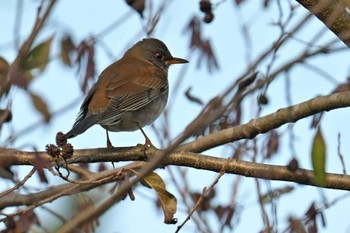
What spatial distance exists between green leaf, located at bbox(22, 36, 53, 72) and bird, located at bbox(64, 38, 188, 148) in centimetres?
163

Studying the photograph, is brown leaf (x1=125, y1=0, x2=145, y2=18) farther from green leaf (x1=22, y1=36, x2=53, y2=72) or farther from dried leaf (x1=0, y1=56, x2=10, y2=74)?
dried leaf (x1=0, y1=56, x2=10, y2=74)

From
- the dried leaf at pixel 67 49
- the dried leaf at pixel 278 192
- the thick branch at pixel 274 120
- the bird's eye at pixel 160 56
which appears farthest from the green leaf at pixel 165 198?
the bird's eye at pixel 160 56

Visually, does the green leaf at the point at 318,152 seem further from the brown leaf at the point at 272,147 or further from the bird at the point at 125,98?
the brown leaf at the point at 272,147

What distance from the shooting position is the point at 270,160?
6418 mm

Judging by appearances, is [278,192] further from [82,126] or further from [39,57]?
[39,57]

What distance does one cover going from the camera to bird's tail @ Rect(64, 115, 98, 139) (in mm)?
5425

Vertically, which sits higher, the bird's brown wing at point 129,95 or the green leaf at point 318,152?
the bird's brown wing at point 129,95

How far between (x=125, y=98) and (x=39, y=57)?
2.75 m

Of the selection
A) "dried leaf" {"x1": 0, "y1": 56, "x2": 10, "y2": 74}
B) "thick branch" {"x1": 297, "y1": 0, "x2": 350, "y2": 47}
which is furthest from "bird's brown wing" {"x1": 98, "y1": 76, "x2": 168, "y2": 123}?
"dried leaf" {"x1": 0, "y1": 56, "x2": 10, "y2": 74}

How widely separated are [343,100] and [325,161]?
1.06 m

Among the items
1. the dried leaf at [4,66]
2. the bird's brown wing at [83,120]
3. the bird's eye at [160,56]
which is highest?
the bird's eye at [160,56]

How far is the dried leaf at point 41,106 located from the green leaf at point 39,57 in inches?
12.3

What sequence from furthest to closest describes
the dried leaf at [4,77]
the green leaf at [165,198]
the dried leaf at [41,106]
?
the green leaf at [165,198], the dried leaf at [41,106], the dried leaf at [4,77]

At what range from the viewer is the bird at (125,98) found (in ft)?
20.0
